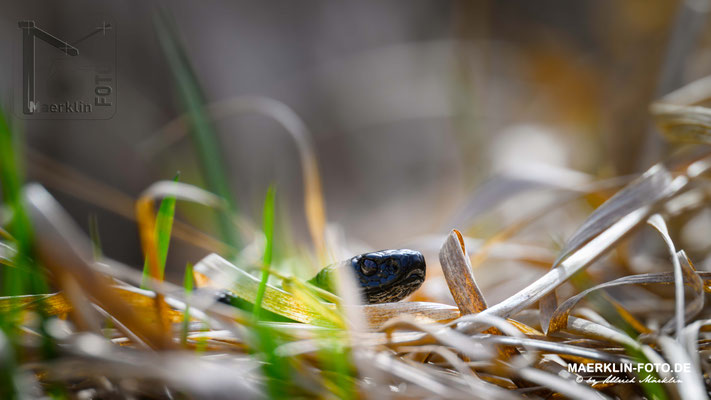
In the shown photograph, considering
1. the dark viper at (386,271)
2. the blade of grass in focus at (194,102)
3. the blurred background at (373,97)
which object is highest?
the blurred background at (373,97)

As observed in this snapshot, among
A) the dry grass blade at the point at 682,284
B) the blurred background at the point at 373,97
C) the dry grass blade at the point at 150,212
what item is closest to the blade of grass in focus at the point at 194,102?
the dry grass blade at the point at 150,212

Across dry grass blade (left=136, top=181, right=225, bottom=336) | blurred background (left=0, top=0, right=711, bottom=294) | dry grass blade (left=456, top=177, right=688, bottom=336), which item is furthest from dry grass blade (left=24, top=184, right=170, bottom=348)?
blurred background (left=0, top=0, right=711, bottom=294)

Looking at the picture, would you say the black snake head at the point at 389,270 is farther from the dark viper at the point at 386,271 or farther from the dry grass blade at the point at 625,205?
the dry grass blade at the point at 625,205

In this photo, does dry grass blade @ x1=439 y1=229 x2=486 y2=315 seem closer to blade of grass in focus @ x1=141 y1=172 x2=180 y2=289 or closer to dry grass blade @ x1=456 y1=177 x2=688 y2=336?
dry grass blade @ x1=456 y1=177 x2=688 y2=336

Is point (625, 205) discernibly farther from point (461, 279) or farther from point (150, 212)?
point (150, 212)

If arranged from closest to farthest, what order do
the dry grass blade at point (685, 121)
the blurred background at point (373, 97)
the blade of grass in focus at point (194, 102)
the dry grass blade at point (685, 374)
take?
the dry grass blade at point (685, 374), the dry grass blade at point (685, 121), the blade of grass in focus at point (194, 102), the blurred background at point (373, 97)

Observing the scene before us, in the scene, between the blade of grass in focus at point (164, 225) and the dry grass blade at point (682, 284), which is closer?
the dry grass blade at point (682, 284)

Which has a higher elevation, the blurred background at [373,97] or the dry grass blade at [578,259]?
the blurred background at [373,97]

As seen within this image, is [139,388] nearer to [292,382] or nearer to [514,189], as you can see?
[292,382]

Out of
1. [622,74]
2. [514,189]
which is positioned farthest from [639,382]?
[622,74]
